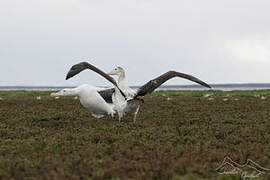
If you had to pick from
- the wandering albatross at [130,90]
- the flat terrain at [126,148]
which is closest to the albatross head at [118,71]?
the wandering albatross at [130,90]

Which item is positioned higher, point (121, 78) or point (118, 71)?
point (118, 71)

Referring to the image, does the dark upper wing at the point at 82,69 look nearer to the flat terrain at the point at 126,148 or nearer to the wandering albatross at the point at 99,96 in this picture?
the wandering albatross at the point at 99,96

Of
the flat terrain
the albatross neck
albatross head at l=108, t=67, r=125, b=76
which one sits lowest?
the flat terrain

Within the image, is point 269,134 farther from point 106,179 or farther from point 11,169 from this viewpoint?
point 11,169

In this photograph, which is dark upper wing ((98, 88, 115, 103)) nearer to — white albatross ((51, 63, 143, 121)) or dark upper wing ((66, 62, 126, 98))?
white albatross ((51, 63, 143, 121))

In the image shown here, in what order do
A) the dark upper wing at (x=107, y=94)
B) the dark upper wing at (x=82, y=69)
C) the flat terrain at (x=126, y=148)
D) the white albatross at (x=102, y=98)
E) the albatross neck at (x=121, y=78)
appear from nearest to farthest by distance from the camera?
the flat terrain at (x=126, y=148) → the dark upper wing at (x=82, y=69) → the white albatross at (x=102, y=98) → the albatross neck at (x=121, y=78) → the dark upper wing at (x=107, y=94)

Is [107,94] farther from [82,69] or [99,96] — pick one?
[82,69]

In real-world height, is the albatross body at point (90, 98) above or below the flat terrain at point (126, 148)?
above

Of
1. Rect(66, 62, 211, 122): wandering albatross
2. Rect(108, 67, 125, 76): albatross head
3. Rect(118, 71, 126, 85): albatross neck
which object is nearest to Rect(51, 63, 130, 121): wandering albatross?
Rect(66, 62, 211, 122): wandering albatross

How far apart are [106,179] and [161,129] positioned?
4.97 metres

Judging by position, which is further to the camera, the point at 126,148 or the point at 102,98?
the point at 102,98

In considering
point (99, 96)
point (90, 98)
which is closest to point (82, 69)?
point (90, 98)

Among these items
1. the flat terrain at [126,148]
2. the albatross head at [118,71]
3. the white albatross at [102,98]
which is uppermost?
the albatross head at [118,71]

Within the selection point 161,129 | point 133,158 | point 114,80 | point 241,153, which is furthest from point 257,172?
point 114,80
